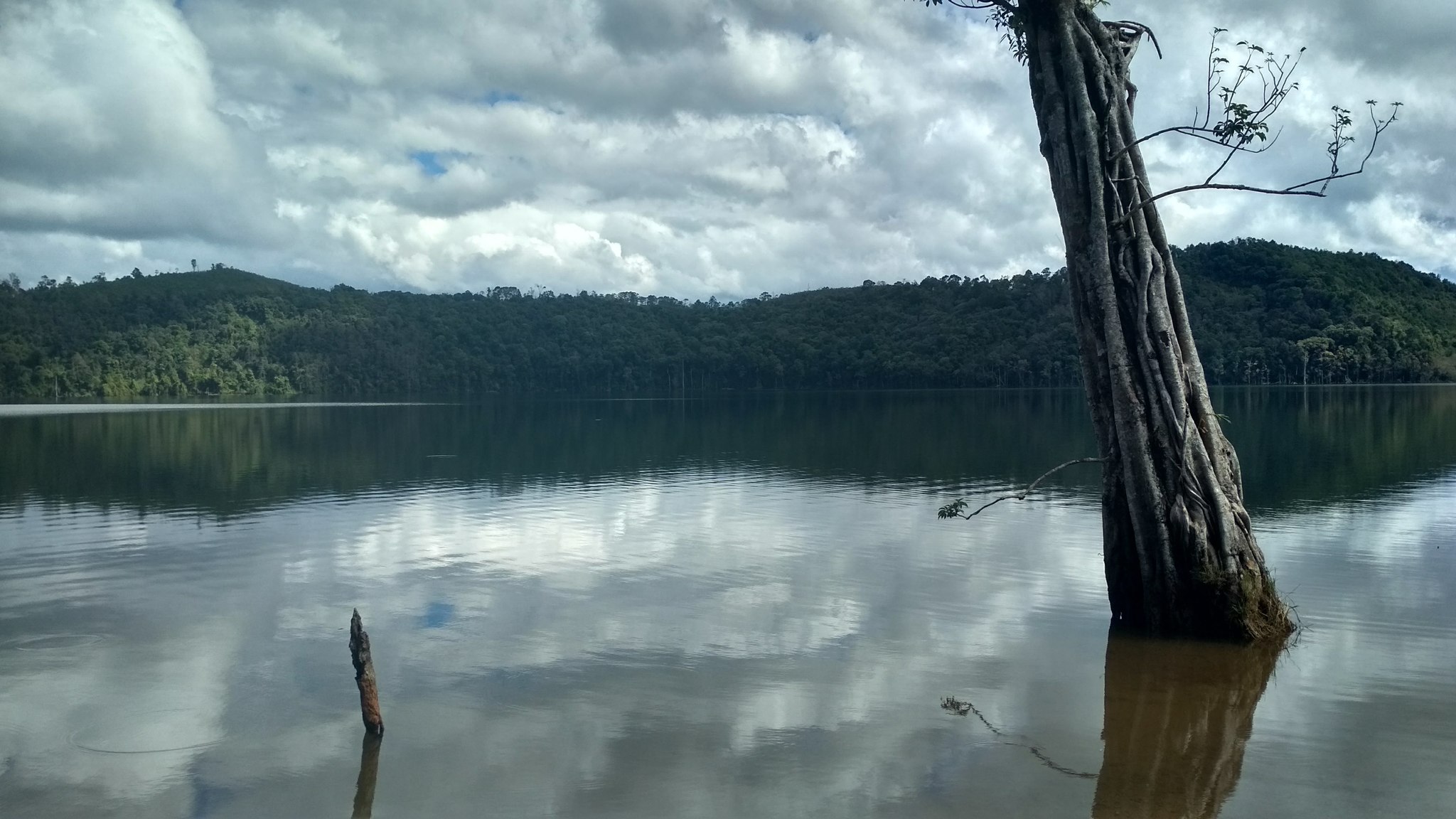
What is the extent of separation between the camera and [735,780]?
319 inches

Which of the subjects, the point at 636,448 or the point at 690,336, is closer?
the point at 636,448

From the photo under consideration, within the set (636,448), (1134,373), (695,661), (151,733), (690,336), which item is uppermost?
(690,336)

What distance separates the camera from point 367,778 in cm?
820

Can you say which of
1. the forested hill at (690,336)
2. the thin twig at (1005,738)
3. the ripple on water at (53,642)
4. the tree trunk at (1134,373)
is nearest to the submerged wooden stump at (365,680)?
the thin twig at (1005,738)

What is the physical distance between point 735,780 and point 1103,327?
666 centimetres

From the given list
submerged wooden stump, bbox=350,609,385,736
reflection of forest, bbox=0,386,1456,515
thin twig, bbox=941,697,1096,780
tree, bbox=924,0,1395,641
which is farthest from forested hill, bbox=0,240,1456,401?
submerged wooden stump, bbox=350,609,385,736

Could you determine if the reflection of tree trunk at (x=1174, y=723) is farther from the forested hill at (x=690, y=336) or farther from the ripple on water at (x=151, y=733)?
the forested hill at (x=690, y=336)

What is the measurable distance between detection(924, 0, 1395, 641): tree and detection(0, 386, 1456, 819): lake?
23.4 inches

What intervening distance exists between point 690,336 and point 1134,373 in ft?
499

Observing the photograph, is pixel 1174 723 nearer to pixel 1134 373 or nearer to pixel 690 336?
pixel 1134 373

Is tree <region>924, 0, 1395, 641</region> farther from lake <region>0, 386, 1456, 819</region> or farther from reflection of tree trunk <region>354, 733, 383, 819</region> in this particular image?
reflection of tree trunk <region>354, 733, 383, 819</region>

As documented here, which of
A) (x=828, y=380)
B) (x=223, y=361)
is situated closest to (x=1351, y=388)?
(x=828, y=380)

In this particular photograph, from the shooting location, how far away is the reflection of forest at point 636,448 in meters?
28.6

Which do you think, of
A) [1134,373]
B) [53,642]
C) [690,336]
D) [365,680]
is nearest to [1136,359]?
[1134,373]
